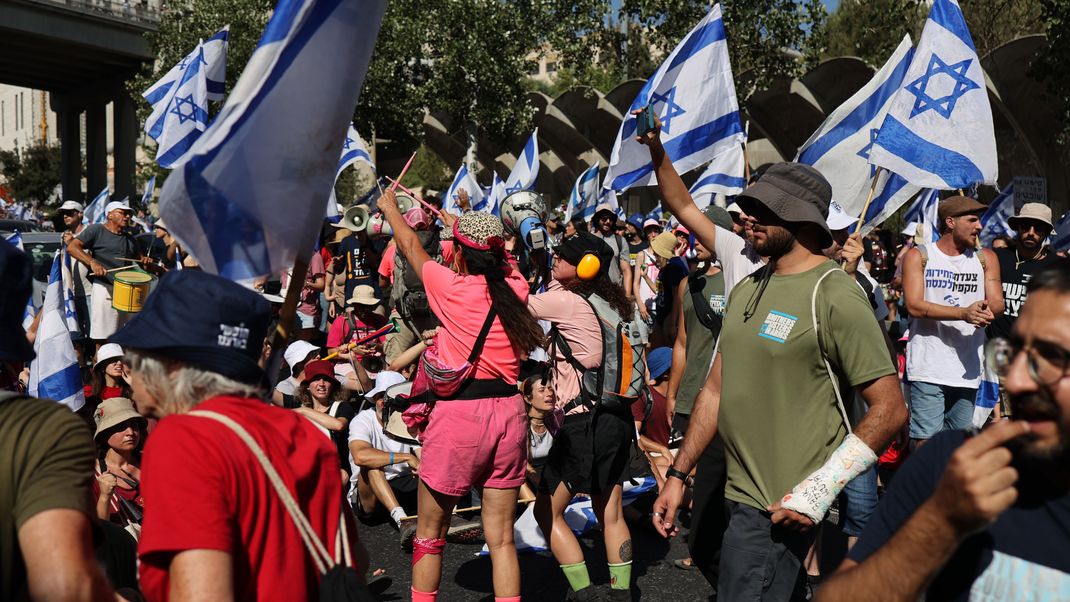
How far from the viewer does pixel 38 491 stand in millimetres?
2072

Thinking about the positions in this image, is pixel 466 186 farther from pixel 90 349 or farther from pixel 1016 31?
pixel 1016 31

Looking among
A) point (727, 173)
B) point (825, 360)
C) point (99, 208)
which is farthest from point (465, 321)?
point (99, 208)

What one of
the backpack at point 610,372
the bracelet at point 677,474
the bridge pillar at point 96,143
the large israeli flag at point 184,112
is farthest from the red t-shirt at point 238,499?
the bridge pillar at point 96,143

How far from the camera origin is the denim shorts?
6.98 m

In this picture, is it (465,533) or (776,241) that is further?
(465,533)

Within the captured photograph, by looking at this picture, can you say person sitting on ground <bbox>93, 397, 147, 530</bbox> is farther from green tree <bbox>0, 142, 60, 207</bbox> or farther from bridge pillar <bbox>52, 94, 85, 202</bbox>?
green tree <bbox>0, 142, 60, 207</bbox>

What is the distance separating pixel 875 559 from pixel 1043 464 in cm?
35

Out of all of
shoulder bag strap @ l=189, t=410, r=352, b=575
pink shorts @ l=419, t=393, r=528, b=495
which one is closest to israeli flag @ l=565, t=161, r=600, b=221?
pink shorts @ l=419, t=393, r=528, b=495

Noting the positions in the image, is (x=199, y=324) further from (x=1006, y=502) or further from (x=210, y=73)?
(x=210, y=73)

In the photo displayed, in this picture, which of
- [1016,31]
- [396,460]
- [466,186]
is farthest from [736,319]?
[1016,31]

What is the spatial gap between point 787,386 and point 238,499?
202 centimetres

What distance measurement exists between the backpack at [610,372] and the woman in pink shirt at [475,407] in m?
0.96

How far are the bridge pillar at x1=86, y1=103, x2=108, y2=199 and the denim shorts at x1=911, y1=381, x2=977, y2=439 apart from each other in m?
63.9

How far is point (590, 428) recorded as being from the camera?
568 cm
